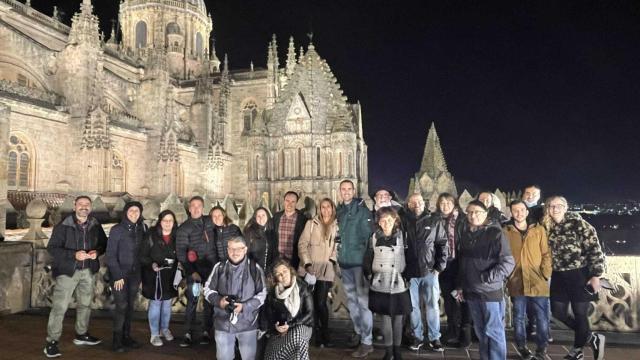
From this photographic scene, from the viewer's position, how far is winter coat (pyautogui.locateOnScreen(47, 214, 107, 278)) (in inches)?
205

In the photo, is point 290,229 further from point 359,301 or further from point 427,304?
point 427,304

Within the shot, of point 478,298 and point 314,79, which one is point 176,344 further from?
point 314,79

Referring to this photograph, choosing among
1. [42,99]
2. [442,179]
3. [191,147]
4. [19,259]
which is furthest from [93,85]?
[442,179]

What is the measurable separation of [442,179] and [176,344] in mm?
30926

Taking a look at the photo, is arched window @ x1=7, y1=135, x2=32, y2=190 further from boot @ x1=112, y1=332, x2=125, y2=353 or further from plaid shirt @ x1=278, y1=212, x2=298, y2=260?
plaid shirt @ x1=278, y1=212, x2=298, y2=260

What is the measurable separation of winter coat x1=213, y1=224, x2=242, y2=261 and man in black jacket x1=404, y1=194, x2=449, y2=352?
7.99 feet

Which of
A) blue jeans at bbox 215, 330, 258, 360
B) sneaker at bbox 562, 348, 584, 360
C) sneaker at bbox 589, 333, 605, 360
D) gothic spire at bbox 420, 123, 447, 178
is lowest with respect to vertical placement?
sneaker at bbox 562, 348, 584, 360

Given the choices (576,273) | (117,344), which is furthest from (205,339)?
(576,273)

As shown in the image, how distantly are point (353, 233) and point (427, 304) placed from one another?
56.9 inches

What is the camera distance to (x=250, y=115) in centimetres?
3884

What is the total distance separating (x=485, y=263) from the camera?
4.43 metres

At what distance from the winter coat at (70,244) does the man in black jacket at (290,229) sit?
2.54m

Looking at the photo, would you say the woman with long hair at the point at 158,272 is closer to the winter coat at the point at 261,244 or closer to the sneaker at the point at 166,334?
the sneaker at the point at 166,334

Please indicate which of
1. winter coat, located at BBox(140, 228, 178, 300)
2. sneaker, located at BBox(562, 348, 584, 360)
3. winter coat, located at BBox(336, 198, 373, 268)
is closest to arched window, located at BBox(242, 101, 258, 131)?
winter coat, located at BBox(140, 228, 178, 300)
